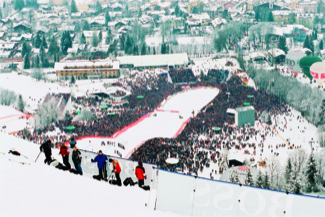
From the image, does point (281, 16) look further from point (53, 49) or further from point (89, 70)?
point (89, 70)

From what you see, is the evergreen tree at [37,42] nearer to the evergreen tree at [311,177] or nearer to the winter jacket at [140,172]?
the evergreen tree at [311,177]

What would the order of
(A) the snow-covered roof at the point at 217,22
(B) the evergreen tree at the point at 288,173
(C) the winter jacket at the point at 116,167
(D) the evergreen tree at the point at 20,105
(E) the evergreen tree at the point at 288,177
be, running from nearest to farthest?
(C) the winter jacket at the point at 116,167, (E) the evergreen tree at the point at 288,177, (B) the evergreen tree at the point at 288,173, (D) the evergreen tree at the point at 20,105, (A) the snow-covered roof at the point at 217,22

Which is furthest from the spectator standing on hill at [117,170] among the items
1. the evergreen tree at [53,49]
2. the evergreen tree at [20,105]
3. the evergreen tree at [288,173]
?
the evergreen tree at [53,49]

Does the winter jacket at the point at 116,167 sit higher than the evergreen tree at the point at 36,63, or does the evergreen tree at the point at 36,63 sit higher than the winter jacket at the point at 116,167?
the winter jacket at the point at 116,167

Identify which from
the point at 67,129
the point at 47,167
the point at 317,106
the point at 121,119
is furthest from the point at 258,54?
the point at 47,167

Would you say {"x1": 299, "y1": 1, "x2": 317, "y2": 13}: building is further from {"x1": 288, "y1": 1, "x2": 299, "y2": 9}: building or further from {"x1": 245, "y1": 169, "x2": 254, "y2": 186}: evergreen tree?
{"x1": 245, "y1": 169, "x2": 254, "y2": 186}: evergreen tree

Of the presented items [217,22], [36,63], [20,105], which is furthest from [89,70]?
[217,22]

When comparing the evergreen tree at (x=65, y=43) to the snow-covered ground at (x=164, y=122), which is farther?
the evergreen tree at (x=65, y=43)

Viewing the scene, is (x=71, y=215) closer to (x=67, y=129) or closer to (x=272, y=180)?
(x=272, y=180)
